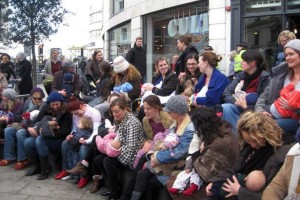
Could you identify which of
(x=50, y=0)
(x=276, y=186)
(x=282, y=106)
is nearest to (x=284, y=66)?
(x=282, y=106)

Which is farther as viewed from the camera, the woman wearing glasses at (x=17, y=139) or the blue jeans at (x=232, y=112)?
the woman wearing glasses at (x=17, y=139)

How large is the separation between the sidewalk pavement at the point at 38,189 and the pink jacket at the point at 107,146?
0.71 m

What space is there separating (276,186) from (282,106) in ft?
4.86

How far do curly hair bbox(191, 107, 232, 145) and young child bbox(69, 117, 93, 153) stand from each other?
2671 mm

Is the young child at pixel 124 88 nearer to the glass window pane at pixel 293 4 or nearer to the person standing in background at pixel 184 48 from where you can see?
the person standing in background at pixel 184 48

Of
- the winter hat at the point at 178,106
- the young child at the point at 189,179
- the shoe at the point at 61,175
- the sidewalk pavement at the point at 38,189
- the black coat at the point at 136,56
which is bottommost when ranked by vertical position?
the sidewalk pavement at the point at 38,189

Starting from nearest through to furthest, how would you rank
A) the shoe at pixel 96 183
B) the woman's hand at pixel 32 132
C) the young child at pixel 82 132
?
the shoe at pixel 96 183 → the young child at pixel 82 132 → the woman's hand at pixel 32 132

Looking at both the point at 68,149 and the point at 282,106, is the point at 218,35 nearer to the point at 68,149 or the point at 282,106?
the point at 68,149

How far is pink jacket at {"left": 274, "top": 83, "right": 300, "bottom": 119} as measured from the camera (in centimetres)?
424

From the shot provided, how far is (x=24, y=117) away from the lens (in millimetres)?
7445

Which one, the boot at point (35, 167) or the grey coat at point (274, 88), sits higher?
the grey coat at point (274, 88)

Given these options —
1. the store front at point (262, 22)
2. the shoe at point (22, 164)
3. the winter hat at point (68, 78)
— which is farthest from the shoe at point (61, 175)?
the store front at point (262, 22)

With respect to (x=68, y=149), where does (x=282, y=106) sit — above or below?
above

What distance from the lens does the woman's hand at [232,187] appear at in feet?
11.5
